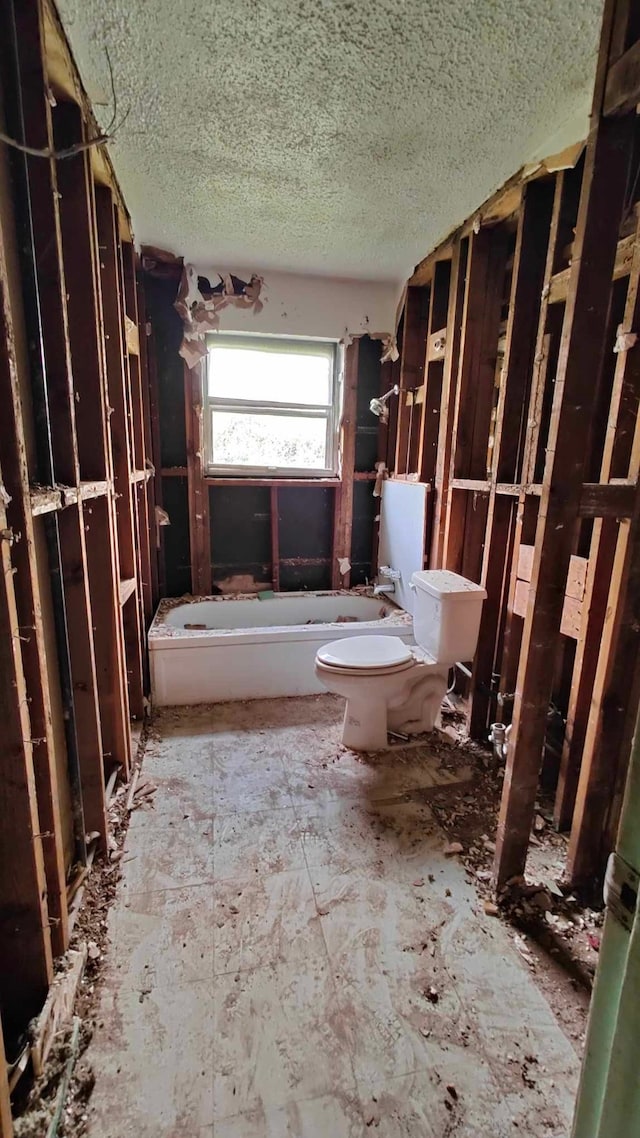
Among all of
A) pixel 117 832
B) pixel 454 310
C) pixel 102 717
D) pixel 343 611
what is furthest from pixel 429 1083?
pixel 454 310

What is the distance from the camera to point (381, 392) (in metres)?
3.58

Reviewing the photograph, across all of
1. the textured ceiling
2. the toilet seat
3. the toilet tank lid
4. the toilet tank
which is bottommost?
the toilet seat

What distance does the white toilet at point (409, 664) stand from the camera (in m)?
2.21

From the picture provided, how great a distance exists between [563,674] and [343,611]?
1.81 meters

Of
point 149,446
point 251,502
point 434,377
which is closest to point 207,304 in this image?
point 149,446

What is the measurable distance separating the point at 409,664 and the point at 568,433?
129cm

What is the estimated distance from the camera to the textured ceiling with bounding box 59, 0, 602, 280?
4.21ft

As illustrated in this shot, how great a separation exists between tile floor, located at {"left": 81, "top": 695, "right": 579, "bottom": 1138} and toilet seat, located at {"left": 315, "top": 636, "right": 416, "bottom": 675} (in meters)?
0.51

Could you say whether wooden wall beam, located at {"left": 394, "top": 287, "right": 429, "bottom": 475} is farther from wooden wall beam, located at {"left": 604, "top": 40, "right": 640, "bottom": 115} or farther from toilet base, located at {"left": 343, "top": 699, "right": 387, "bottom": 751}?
wooden wall beam, located at {"left": 604, "top": 40, "right": 640, "bottom": 115}

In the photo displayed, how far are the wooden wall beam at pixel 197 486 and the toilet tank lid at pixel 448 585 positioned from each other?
166cm

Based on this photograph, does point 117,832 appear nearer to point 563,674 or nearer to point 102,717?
point 102,717

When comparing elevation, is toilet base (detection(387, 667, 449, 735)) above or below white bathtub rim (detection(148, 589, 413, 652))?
below

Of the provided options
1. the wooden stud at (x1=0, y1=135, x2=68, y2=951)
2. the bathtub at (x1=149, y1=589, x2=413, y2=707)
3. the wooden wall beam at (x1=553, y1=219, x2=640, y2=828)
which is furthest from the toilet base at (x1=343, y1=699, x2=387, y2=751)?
the wooden stud at (x1=0, y1=135, x2=68, y2=951)

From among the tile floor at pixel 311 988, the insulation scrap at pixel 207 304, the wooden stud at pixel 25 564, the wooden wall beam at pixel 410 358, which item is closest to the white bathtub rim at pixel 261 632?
the tile floor at pixel 311 988
